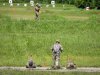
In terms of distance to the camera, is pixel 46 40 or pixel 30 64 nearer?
pixel 30 64

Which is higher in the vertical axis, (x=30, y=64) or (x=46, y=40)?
(x=30, y=64)

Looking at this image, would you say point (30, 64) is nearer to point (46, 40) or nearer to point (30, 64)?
point (30, 64)

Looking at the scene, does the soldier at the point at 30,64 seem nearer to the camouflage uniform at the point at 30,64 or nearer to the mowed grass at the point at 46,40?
the camouflage uniform at the point at 30,64

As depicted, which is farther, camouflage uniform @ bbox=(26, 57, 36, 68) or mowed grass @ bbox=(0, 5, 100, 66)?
mowed grass @ bbox=(0, 5, 100, 66)

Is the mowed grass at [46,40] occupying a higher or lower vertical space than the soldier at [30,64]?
lower

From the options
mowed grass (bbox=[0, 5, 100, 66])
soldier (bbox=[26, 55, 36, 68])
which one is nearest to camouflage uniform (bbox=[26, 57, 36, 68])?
soldier (bbox=[26, 55, 36, 68])

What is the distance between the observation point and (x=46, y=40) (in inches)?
1665

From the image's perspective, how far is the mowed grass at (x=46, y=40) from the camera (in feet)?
122

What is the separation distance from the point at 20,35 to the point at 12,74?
15.4 meters

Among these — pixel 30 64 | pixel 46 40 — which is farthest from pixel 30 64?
pixel 46 40

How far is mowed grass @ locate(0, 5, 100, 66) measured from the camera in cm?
3712

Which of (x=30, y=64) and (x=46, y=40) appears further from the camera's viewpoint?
(x=46, y=40)

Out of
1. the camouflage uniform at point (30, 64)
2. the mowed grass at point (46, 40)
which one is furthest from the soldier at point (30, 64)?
the mowed grass at point (46, 40)

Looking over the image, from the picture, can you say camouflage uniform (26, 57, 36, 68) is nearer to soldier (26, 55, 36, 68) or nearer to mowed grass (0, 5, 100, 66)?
soldier (26, 55, 36, 68)
